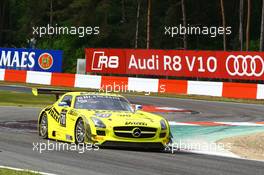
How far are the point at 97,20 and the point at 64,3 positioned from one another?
21.7ft

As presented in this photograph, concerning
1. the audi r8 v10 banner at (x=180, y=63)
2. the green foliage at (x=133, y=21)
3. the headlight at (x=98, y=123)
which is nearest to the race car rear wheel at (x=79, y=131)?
the headlight at (x=98, y=123)

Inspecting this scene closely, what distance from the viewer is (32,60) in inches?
1538

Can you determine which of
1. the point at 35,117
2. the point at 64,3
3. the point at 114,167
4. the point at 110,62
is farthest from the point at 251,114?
the point at 64,3

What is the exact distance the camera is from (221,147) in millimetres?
13680

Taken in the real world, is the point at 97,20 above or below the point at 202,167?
above

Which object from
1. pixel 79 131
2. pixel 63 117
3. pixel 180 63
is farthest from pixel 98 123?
pixel 180 63

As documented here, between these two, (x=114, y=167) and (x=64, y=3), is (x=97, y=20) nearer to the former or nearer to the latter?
(x=64, y=3)

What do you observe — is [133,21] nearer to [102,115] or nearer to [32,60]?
[32,60]

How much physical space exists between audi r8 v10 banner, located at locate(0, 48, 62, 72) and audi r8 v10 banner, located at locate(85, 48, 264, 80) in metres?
3.07

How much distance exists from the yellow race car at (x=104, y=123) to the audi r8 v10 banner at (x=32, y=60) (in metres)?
24.3

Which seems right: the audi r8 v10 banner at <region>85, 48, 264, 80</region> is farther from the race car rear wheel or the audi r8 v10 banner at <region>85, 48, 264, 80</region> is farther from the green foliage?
the green foliage

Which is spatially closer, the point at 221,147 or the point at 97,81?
the point at 221,147

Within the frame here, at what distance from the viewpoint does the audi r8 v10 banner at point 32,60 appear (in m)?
38.4

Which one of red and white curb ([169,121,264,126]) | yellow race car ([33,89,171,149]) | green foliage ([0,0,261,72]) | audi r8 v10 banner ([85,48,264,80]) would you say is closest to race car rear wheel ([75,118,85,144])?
yellow race car ([33,89,171,149])
